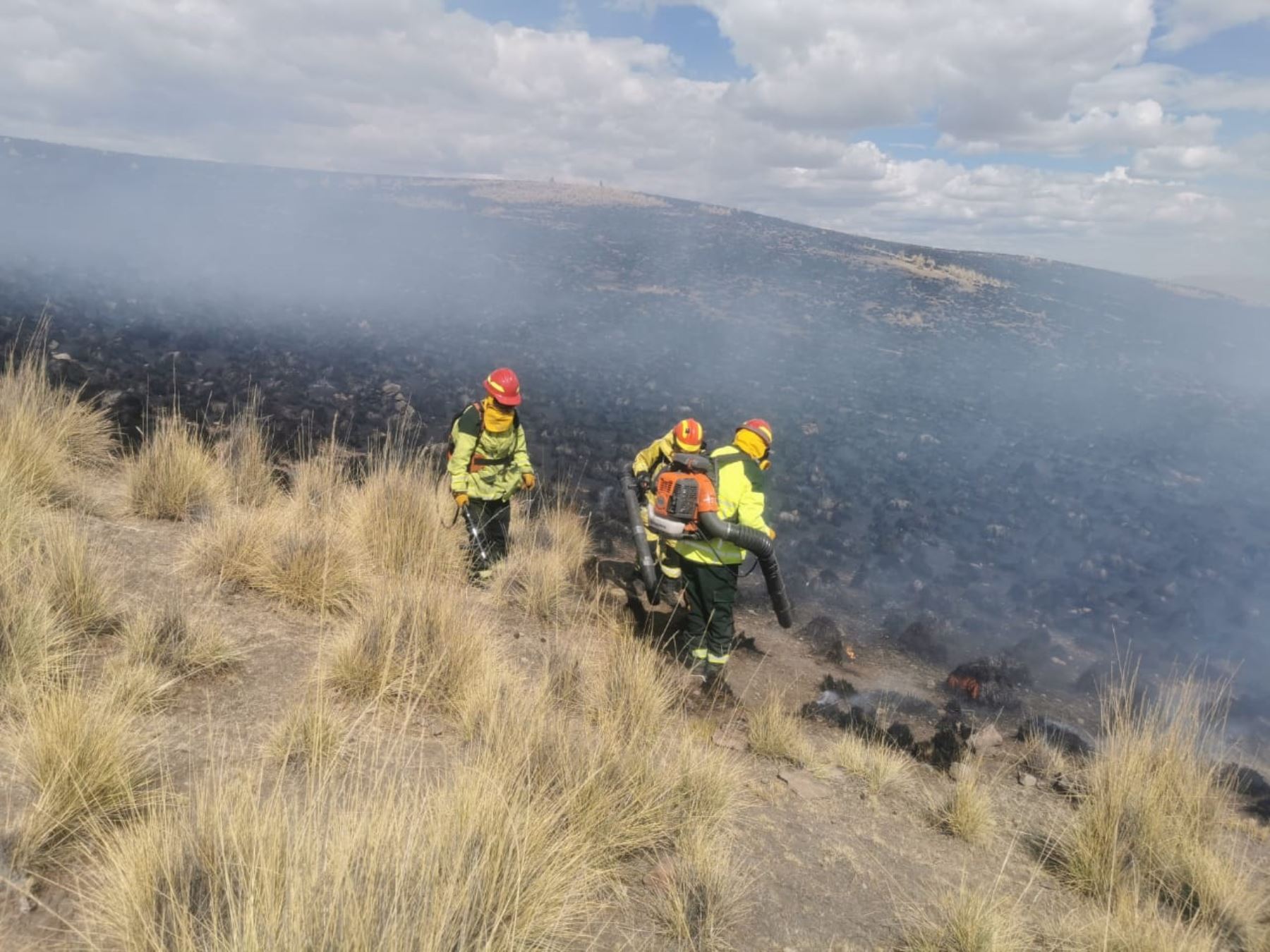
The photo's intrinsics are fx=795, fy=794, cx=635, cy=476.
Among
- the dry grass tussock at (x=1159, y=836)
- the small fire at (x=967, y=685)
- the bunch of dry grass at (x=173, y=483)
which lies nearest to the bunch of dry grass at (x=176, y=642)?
the bunch of dry grass at (x=173, y=483)

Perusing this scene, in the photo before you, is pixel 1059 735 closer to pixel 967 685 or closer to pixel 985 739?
pixel 985 739

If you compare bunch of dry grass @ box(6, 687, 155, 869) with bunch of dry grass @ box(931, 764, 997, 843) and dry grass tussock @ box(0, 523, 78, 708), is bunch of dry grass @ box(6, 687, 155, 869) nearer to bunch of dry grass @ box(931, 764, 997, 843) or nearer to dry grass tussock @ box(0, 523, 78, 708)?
dry grass tussock @ box(0, 523, 78, 708)

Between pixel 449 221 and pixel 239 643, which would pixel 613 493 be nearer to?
pixel 239 643

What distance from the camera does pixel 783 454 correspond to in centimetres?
1358

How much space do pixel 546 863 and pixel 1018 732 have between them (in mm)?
4302

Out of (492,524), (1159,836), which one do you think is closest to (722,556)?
(492,524)


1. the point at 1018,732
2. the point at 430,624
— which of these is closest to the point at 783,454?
the point at 1018,732

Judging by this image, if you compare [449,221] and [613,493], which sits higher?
[449,221]

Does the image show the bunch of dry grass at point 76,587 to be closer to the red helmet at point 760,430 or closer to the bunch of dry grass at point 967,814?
the red helmet at point 760,430

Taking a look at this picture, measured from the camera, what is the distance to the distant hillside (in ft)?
31.2

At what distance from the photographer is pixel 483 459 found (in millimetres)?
5656

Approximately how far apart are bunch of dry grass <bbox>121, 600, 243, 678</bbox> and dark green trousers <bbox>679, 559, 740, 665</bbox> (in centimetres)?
250

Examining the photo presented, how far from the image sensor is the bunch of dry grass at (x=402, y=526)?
5.45m

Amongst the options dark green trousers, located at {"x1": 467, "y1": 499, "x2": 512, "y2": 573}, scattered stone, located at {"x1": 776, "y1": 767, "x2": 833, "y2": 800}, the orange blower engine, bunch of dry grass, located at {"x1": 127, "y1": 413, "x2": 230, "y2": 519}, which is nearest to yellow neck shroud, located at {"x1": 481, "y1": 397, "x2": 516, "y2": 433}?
dark green trousers, located at {"x1": 467, "y1": 499, "x2": 512, "y2": 573}
